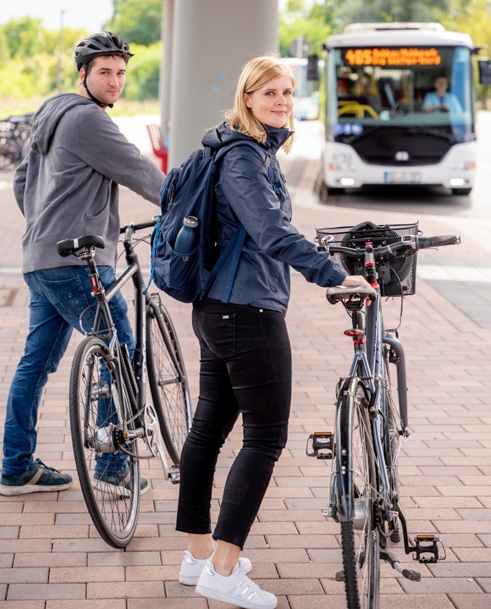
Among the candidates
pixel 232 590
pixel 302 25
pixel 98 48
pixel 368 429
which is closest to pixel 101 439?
pixel 232 590

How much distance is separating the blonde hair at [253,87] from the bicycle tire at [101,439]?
102cm

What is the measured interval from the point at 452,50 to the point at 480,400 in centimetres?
1290

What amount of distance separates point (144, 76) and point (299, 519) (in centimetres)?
9148

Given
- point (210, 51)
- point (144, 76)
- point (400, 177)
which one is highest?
point (210, 51)

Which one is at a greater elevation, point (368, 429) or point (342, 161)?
point (368, 429)

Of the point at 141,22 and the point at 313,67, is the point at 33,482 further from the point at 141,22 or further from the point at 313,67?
the point at 141,22

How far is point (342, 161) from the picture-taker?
1747 cm

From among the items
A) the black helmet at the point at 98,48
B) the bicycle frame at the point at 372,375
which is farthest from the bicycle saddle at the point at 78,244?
the bicycle frame at the point at 372,375

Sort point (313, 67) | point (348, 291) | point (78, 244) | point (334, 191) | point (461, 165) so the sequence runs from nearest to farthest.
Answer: point (348, 291) < point (78, 244) < point (461, 165) < point (334, 191) < point (313, 67)

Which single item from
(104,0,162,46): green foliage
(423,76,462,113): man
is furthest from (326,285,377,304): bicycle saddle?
(104,0,162,46): green foliage

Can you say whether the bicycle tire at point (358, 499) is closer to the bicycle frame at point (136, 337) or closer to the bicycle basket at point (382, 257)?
the bicycle basket at point (382, 257)

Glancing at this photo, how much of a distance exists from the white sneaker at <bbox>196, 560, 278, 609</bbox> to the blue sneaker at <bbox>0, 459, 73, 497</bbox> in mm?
1256

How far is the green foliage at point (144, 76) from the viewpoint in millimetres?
82875

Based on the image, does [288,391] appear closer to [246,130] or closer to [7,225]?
[246,130]
